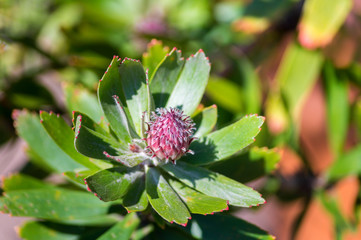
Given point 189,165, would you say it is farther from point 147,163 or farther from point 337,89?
point 337,89

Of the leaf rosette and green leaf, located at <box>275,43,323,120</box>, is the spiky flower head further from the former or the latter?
green leaf, located at <box>275,43,323,120</box>

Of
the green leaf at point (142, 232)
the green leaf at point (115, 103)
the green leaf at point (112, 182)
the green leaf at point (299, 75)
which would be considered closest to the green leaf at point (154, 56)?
the green leaf at point (115, 103)

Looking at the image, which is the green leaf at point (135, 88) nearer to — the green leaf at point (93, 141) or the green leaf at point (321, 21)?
the green leaf at point (93, 141)

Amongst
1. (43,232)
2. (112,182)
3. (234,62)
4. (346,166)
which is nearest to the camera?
(112,182)

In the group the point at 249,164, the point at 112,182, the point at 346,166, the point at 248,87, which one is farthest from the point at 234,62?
the point at 112,182

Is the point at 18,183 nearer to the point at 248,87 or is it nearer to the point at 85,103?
the point at 85,103

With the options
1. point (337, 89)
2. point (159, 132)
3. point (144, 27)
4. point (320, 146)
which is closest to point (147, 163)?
point (159, 132)
